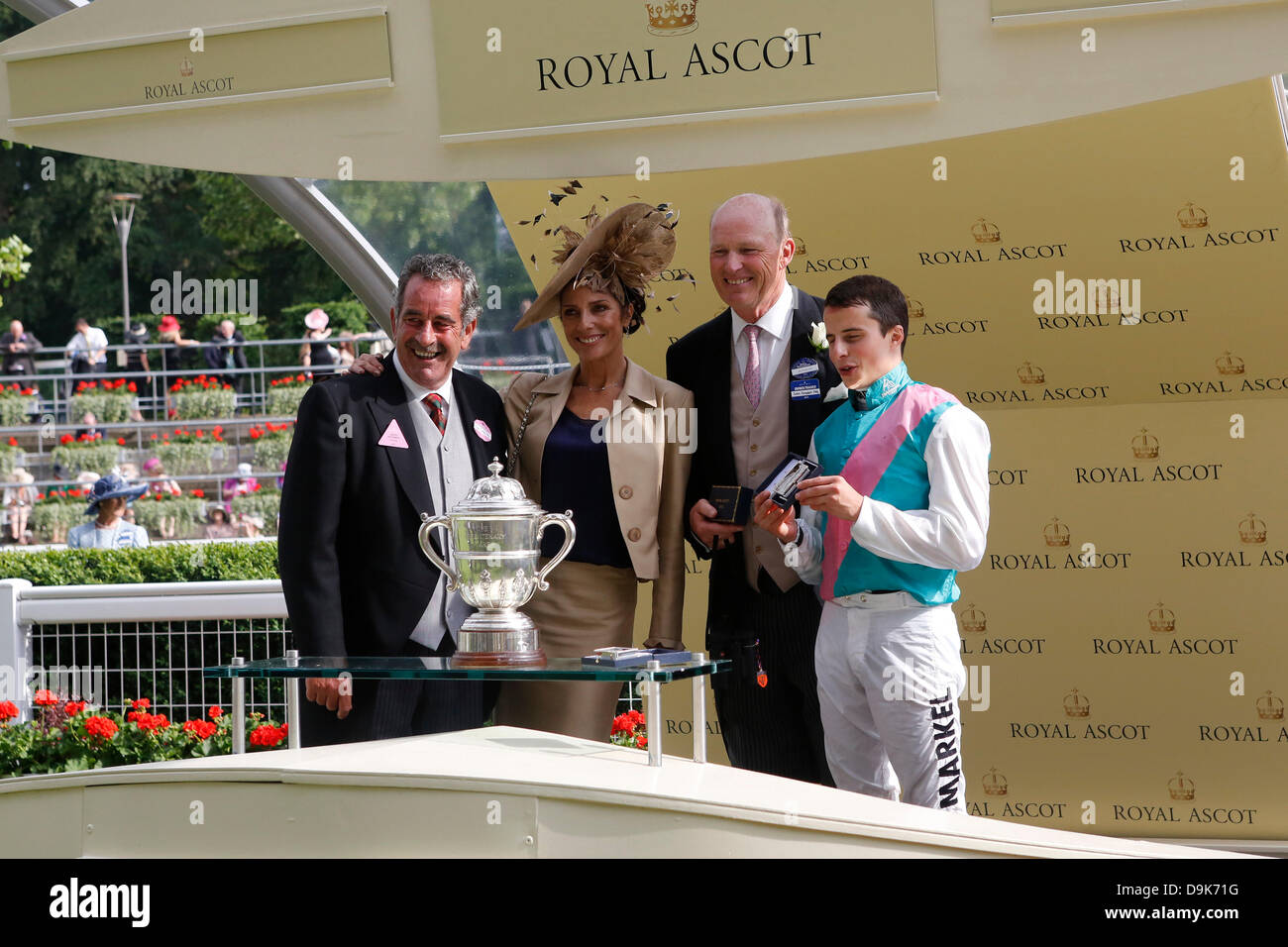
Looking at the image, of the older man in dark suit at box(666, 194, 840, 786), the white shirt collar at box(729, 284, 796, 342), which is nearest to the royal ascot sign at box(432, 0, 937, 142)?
the older man in dark suit at box(666, 194, 840, 786)

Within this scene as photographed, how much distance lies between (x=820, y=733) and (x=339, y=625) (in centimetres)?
145

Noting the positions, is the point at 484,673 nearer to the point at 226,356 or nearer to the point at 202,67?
the point at 202,67

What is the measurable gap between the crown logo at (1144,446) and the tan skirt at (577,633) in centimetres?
264

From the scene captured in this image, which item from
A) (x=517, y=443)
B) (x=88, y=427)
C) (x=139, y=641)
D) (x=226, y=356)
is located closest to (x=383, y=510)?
(x=517, y=443)

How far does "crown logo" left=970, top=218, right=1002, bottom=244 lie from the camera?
5.65 meters

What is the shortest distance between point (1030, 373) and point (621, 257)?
2460mm

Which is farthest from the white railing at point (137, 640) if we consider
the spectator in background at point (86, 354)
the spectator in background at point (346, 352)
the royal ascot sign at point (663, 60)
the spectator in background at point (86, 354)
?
the spectator in background at point (86, 354)

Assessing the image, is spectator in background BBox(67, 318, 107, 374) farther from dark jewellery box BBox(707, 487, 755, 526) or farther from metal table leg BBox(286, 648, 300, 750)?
dark jewellery box BBox(707, 487, 755, 526)

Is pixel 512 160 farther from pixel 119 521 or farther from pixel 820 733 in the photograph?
pixel 119 521

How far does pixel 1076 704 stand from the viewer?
20.1ft

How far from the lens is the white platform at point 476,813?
3.05 metres

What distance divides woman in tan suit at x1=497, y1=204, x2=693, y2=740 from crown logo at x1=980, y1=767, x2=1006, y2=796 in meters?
2.40

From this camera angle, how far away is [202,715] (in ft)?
23.9
